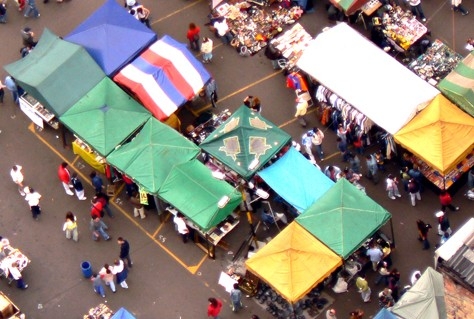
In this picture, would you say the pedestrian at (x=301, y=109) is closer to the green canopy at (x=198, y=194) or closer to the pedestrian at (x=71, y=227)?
the green canopy at (x=198, y=194)

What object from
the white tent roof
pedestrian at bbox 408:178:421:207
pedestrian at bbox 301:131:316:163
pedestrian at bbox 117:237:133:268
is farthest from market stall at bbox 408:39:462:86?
pedestrian at bbox 117:237:133:268

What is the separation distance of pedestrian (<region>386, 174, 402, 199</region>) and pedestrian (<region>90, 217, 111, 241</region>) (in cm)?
1093

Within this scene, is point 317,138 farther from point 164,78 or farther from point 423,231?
point 164,78

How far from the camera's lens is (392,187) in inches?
1957

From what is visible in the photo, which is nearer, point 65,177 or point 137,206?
point 65,177

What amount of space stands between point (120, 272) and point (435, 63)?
1551 cm

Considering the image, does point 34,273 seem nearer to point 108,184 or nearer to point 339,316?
point 108,184

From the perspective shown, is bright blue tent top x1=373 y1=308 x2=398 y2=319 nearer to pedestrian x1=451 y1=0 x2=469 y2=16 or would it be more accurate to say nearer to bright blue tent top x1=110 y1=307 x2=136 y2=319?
bright blue tent top x1=110 y1=307 x2=136 y2=319

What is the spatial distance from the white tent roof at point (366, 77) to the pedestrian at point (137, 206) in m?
8.47

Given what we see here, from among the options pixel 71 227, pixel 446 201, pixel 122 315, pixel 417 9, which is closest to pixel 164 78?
pixel 71 227

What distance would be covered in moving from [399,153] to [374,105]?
217 cm

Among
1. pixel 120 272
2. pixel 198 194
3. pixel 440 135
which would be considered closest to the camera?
pixel 120 272

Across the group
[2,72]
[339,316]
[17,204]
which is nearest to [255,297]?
[339,316]

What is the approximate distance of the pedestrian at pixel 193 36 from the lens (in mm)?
54000
